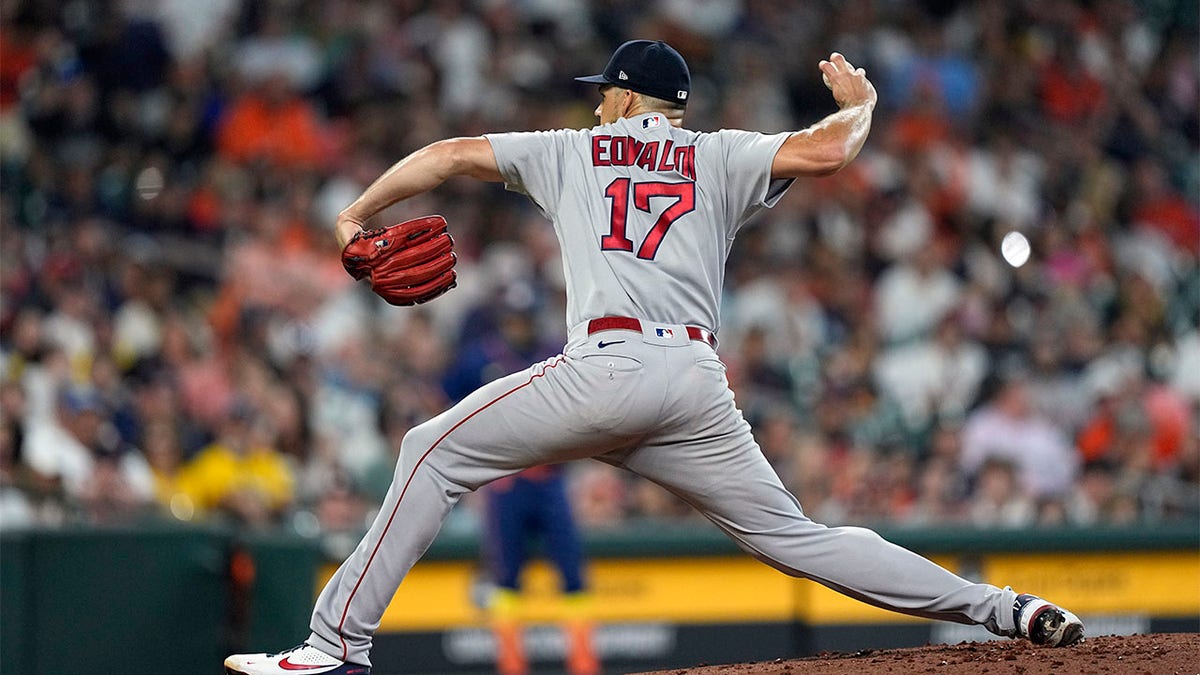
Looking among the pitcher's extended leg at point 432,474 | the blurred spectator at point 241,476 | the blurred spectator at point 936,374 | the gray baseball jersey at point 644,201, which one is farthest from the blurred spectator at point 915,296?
the pitcher's extended leg at point 432,474

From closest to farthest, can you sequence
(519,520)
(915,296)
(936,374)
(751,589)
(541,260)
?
(519,520) → (751,589) → (936,374) → (541,260) → (915,296)

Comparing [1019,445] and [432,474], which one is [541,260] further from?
[432,474]

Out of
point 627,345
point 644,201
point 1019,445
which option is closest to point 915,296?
point 1019,445

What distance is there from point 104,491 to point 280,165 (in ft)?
11.2

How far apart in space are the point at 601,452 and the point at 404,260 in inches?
29.9

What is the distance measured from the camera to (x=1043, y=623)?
4688 millimetres

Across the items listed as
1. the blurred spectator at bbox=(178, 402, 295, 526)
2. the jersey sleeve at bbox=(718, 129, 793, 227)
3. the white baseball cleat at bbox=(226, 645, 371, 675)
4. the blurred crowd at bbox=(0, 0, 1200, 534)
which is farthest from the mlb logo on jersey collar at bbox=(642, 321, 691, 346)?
the blurred spectator at bbox=(178, 402, 295, 526)

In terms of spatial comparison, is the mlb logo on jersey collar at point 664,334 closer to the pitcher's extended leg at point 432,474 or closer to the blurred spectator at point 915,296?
the pitcher's extended leg at point 432,474

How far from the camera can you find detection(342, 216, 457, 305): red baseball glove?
4.50 meters

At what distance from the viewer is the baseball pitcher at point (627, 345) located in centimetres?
438

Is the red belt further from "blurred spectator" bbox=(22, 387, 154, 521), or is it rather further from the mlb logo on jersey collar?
"blurred spectator" bbox=(22, 387, 154, 521)

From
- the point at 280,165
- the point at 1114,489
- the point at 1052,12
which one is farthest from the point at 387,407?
the point at 1052,12

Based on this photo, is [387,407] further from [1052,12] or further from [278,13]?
[1052,12]

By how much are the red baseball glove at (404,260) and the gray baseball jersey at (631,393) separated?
274 mm
